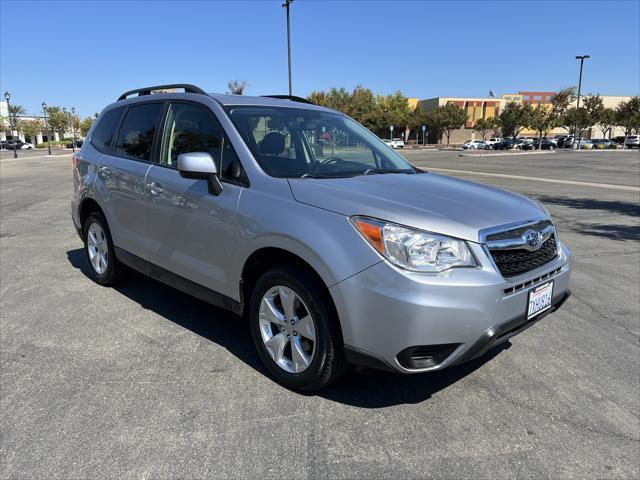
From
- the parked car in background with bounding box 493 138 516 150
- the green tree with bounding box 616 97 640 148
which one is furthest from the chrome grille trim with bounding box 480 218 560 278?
the green tree with bounding box 616 97 640 148

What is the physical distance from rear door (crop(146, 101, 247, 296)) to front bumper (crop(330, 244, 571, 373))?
1.06 meters

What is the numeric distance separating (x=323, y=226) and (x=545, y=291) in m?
1.43

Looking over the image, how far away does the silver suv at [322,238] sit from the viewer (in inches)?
101

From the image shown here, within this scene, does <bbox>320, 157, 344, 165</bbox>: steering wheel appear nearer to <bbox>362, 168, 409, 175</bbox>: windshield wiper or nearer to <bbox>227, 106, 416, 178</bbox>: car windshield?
<bbox>227, 106, 416, 178</bbox>: car windshield

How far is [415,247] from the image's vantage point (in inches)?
101

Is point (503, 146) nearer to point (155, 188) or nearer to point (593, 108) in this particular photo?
point (593, 108)

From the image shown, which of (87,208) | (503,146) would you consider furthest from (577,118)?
(87,208)

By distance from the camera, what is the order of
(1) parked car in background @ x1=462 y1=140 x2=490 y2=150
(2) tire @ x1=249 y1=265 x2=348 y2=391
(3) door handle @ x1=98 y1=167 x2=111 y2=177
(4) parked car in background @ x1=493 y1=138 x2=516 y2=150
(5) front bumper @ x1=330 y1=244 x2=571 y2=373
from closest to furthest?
(5) front bumper @ x1=330 y1=244 x2=571 y2=373
(2) tire @ x1=249 y1=265 x2=348 y2=391
(3) door handle @ x1=98 y1=167 x2=111 y2=177
(1) parked car in background @ x1=462 y1=140 x2=490 y2=150
(4) parked car in background @ x1=493 y1=138 x2=516 y2=150

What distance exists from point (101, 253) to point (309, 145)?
275 centimetres

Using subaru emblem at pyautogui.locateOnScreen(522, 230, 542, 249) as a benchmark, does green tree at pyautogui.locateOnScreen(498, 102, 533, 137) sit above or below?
above

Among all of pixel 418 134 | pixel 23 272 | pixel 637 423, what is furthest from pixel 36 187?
pixel 418 134

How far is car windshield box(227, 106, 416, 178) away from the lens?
11.2 feet

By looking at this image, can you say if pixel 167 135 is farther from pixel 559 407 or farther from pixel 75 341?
pixel 559 407

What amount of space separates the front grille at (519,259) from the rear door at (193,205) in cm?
165
